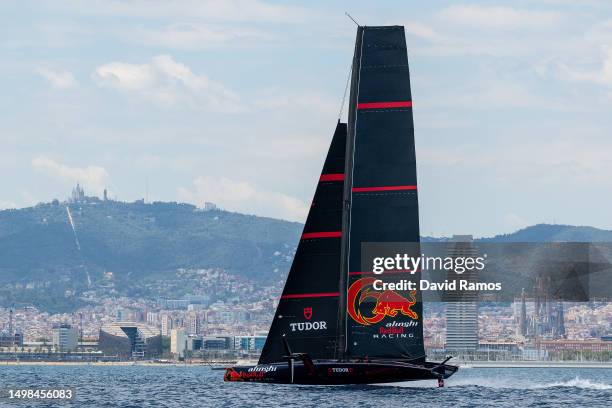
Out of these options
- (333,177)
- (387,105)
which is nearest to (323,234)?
(333,177)

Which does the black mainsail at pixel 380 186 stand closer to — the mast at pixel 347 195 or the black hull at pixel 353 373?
the mast at pixel 347 195

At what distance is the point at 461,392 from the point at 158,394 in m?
12.9

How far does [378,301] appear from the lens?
52.9 meters

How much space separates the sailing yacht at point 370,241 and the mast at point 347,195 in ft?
0.12

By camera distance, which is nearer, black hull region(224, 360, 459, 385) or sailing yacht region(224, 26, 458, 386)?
black hull region(224, 360, 459, 385)

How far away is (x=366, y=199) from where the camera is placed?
52.7 m

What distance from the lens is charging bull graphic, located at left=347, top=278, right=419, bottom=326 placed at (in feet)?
174

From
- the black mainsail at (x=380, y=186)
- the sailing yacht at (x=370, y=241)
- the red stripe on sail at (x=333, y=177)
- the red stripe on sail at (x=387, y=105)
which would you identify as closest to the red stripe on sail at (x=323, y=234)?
the sailing yacht at (x=370, y=241)

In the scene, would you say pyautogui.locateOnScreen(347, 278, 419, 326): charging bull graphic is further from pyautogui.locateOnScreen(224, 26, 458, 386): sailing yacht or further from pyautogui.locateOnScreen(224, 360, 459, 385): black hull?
pyautogui.locateOnScreen(224, 360, 459, 385): black hull

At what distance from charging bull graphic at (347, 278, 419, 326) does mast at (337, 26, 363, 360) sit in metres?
0.44

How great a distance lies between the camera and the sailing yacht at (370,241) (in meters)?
52.4

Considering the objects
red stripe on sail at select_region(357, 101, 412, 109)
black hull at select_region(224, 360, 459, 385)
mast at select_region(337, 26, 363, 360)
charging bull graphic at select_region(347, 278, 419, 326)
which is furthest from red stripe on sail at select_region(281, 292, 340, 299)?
red stripe on sail at select_region(357, 101, 412, 109)

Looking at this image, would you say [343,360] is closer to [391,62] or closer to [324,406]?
[324,406]

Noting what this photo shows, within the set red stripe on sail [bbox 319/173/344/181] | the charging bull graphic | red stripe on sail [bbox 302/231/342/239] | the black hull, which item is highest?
red stripe on sail [bbox 319/173/344/181]
